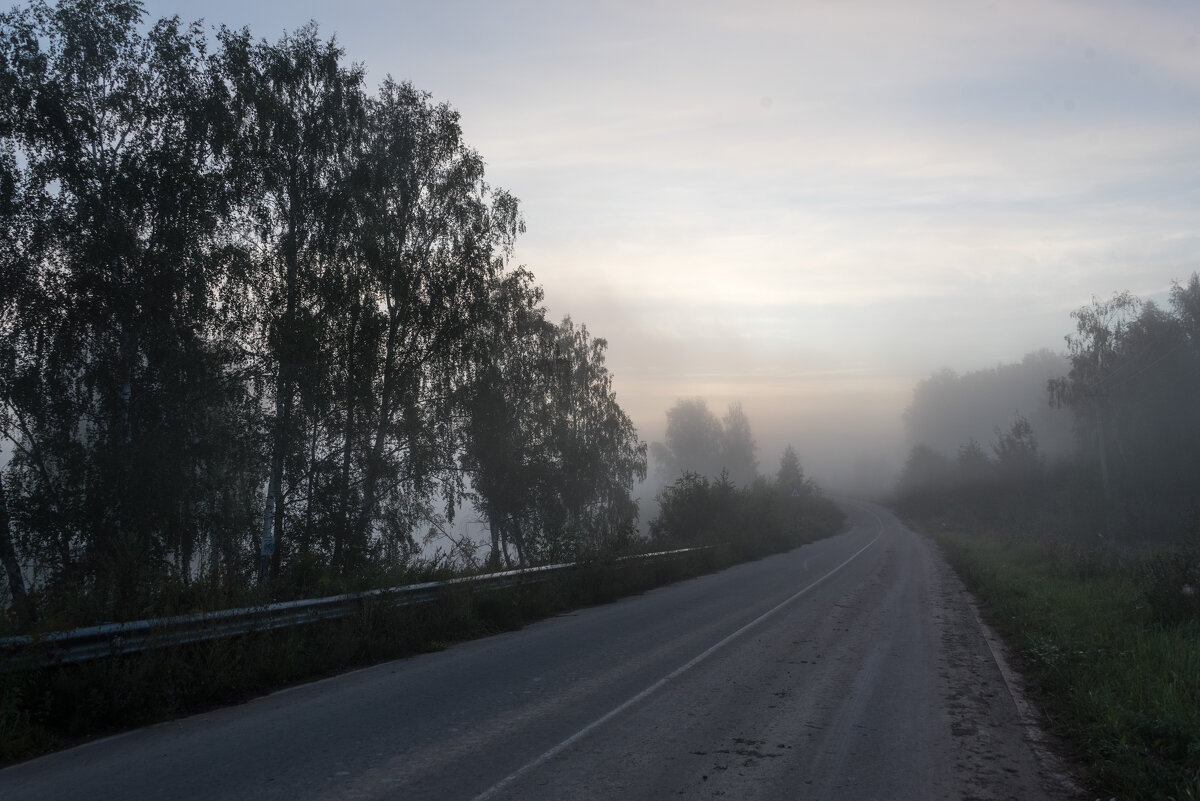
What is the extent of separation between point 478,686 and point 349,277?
1558 centimetres

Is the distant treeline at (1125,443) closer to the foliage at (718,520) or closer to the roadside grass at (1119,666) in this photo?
the foliage at (718,520)

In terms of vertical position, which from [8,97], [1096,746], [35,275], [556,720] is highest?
[8,97]

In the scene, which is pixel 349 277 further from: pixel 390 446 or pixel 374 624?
pixel 374 624

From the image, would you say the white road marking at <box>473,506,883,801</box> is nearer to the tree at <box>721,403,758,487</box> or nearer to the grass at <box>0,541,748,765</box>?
the grass at <box>0,541,748,765</box>

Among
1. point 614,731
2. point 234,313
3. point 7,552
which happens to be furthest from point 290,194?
point 614,731

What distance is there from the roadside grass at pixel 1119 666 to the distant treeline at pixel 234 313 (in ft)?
31.3

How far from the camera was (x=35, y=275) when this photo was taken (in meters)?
16.6

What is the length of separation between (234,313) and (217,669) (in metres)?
13.5

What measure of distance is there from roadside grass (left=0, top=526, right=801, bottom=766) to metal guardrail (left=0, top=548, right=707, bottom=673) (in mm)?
98

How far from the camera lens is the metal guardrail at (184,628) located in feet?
22.1

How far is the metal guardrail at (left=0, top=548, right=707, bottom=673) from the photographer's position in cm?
673

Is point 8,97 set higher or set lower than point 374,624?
higher

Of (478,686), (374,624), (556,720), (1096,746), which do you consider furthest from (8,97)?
(1096,746)

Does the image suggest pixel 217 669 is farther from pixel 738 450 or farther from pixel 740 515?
pixel 738 450
